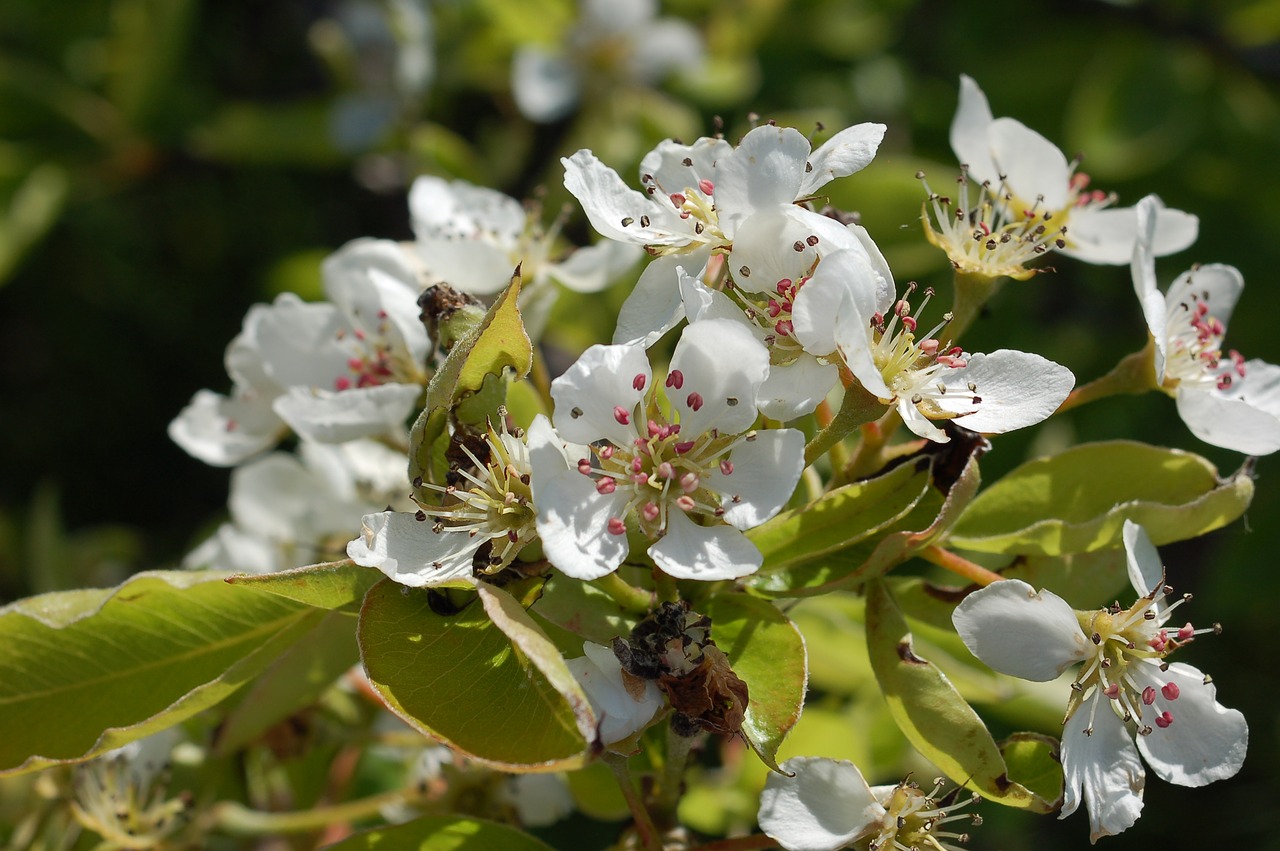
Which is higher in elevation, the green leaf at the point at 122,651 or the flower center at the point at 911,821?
the green leaf at the point at 122,651

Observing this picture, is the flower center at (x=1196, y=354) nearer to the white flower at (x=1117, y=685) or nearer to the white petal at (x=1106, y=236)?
the white petal at (x=1106, y=236)

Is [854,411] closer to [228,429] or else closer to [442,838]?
[442,838]

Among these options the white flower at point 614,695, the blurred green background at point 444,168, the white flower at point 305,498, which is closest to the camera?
the white flower at point 614,695

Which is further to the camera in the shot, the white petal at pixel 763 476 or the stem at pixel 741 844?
the stem at pixel 741 844

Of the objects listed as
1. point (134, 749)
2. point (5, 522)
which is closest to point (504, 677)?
point (134, 749)

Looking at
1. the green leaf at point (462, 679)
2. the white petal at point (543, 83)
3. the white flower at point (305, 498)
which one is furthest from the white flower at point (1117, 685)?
the white petal at point (543, 83)

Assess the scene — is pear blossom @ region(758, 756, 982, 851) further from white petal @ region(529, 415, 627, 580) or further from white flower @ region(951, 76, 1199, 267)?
white flower @ region(951, 76, 1199, 267)

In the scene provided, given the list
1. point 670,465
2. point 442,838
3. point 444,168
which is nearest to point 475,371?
point 670,465

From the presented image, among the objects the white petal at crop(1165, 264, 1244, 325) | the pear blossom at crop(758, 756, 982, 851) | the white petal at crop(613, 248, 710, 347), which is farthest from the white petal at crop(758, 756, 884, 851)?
the white petal at crop(1165, 264, 1244, 325)
